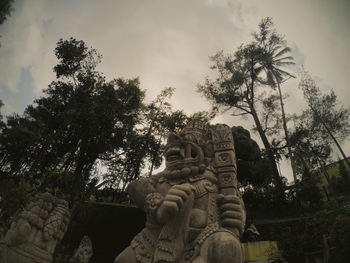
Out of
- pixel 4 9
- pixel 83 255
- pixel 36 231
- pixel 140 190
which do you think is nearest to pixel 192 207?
pixel 140 190

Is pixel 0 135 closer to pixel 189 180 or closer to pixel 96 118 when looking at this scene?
pixel 96 118

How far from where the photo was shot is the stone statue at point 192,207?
2652 millimetres

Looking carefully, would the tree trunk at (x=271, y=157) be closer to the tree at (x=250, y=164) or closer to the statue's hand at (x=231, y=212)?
the tree at (x=250, y=164)

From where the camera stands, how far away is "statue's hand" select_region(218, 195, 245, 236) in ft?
9.24

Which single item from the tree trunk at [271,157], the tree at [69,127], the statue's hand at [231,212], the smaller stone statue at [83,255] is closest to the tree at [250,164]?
the tree trunk at [271,157]

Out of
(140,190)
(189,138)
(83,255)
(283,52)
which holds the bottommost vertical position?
(83,255)

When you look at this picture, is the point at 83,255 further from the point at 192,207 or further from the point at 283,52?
the point at 283,52

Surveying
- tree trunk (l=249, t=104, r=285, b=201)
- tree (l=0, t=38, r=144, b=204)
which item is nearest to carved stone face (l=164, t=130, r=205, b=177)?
tree (l=0, t=38, r=144, b=204)

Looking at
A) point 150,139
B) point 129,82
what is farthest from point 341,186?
point 129,82

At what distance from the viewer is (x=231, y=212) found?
114 inches

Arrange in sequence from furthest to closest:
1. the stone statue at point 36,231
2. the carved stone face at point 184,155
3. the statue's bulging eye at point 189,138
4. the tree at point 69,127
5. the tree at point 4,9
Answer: the tree at point 69,127, the tree at point 4,9, the stone statue at point 36,231, the statue's bulging eye at point 189,138, the carved stone face at point 184,155

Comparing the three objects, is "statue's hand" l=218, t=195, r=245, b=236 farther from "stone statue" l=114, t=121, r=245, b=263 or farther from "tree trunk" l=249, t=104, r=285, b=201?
"tree trunk" l=249, t=104, r=285, b=201

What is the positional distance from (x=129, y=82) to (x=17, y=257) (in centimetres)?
1294

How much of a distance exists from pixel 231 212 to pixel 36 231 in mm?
3567
